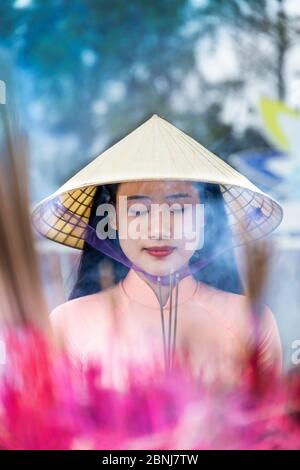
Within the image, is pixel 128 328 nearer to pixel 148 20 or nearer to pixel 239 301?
pixel 239 301

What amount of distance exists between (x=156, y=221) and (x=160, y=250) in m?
0.06

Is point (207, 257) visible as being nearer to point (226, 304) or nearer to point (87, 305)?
point (226, 304)

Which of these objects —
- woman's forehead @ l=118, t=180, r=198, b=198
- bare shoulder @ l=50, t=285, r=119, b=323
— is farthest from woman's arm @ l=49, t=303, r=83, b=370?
woman's forehead @ l=118, t=180, r=198, b=198

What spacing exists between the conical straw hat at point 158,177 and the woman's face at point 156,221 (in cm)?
3

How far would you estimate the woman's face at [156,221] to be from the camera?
1487 millimetres

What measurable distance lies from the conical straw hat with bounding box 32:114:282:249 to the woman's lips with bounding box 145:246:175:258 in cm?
14

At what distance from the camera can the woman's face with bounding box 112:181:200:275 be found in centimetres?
149

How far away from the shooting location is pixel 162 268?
1532mm

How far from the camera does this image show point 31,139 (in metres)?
1.50

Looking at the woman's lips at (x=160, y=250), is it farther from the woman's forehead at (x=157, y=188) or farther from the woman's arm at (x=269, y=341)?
the woman's arm at (x=269, y=341)

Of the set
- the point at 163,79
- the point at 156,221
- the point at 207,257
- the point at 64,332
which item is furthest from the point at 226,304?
the point at 163,79

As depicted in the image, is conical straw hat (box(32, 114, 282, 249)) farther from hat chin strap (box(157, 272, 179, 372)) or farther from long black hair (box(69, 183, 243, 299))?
hat chin strap (box(157, 272, 179, 372))

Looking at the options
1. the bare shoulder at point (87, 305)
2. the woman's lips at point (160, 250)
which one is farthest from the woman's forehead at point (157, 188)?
the bare shoulder at point (87, 305)

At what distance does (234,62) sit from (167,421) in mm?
755
